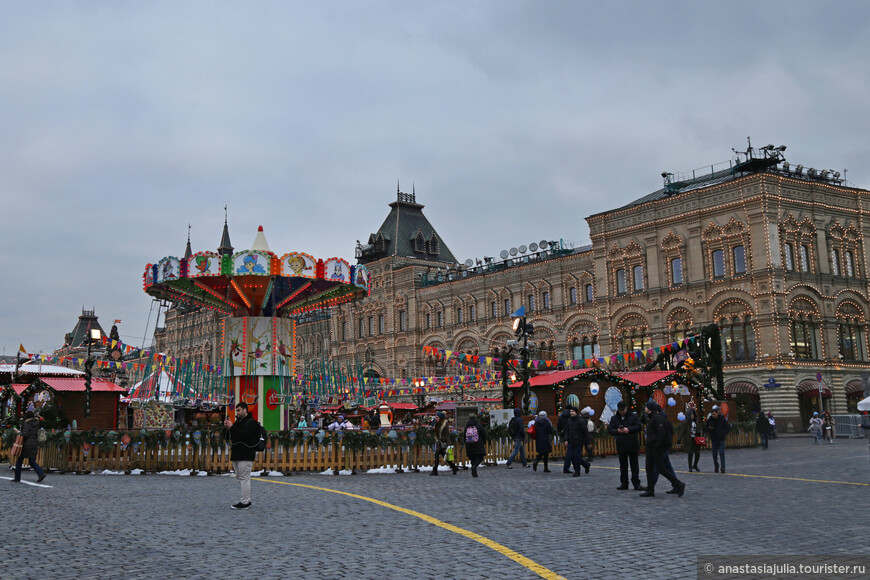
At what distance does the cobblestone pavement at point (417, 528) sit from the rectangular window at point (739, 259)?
29.8 m

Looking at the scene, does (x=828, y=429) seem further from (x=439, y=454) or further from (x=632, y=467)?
(x=632, y=467)

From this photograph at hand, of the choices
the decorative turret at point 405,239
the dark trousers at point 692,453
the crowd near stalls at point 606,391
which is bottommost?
the dark trousers at point 692,453

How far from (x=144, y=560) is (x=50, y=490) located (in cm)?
889

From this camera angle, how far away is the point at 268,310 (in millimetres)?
27734

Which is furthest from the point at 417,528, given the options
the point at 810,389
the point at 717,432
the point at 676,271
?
the point at 676,271

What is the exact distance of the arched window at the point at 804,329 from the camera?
144ft

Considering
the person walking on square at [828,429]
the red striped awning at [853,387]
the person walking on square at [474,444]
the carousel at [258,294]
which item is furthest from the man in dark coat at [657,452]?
the red striped awning at [853,387]

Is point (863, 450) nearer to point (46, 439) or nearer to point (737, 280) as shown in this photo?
point (737, 280)

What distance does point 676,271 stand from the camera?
48469mm

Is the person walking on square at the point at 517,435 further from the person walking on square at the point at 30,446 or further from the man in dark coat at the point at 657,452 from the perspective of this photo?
the person walking on square at the point at 30,446

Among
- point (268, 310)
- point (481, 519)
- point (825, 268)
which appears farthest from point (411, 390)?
point (481, 519)

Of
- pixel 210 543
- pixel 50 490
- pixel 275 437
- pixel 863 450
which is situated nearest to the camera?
pixel 210 543

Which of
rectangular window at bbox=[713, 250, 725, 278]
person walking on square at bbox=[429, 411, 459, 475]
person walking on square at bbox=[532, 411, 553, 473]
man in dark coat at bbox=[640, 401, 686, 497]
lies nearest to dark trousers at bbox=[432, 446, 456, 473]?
person walking on square at bbox=[429, 411, 459, 475]

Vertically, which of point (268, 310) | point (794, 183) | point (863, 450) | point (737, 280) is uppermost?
point (794, 183)
